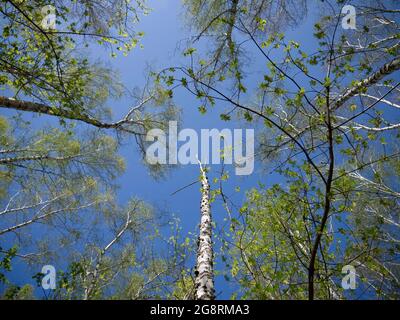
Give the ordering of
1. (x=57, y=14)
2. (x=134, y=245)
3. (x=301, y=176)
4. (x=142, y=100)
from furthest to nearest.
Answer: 1. (x=134, y=245)
2. (x=142, y=100)
3. (x=57, y=14)
4. (x=301, y=176)

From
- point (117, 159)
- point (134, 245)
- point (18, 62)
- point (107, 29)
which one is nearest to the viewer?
point (18, 62)

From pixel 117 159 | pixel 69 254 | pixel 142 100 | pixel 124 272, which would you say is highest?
pixel 142 100

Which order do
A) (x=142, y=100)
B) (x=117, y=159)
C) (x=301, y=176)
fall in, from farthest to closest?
(x=117, y=159) → (x=142, y=100) → (x=301, y=176)

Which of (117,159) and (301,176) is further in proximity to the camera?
(117,159)

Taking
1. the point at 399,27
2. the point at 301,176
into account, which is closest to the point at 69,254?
the point at 301,176

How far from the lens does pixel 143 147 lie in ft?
24.1
